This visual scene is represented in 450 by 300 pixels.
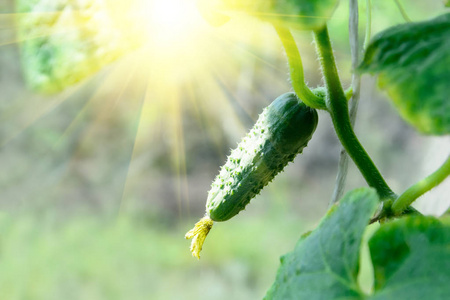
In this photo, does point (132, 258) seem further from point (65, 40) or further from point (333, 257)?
point (333, 257)

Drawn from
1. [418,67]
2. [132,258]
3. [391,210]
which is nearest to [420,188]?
[391,210]

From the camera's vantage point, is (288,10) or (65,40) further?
(65,40)

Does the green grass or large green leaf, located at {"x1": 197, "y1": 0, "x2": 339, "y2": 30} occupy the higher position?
large green leaf, located at {"x1": 197, "y1": 0, "x2": 339, "y2": 30}

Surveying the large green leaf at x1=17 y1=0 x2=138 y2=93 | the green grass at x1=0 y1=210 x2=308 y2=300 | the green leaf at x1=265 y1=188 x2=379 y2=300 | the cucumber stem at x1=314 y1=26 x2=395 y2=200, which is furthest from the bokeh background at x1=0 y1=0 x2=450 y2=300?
the green leaf at x1=265 y1=188 x2=379 y2=300

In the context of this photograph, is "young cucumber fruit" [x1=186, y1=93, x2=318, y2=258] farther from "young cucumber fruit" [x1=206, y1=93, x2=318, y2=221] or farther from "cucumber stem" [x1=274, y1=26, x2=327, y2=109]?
"cucumber stem" [x1=274, y1=26, x2=327, y2=109]

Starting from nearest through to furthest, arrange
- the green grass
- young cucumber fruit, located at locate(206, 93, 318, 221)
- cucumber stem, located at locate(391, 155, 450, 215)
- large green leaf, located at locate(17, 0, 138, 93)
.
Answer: cucumber stem, located at locate(391, 155, 450, 215) < large green leaf, located at locate(17, 0, 138, 93) < young cucumber fruit, located at locate(206, 93, 318, 221) < the green grass

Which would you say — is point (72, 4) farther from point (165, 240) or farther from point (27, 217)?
point (27, 217)

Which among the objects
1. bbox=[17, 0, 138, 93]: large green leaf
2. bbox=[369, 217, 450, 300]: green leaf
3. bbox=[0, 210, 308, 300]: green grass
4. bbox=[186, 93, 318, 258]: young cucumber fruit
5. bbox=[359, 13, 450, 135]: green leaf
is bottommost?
bbox=[0, 210, 308, 300]: green grass
